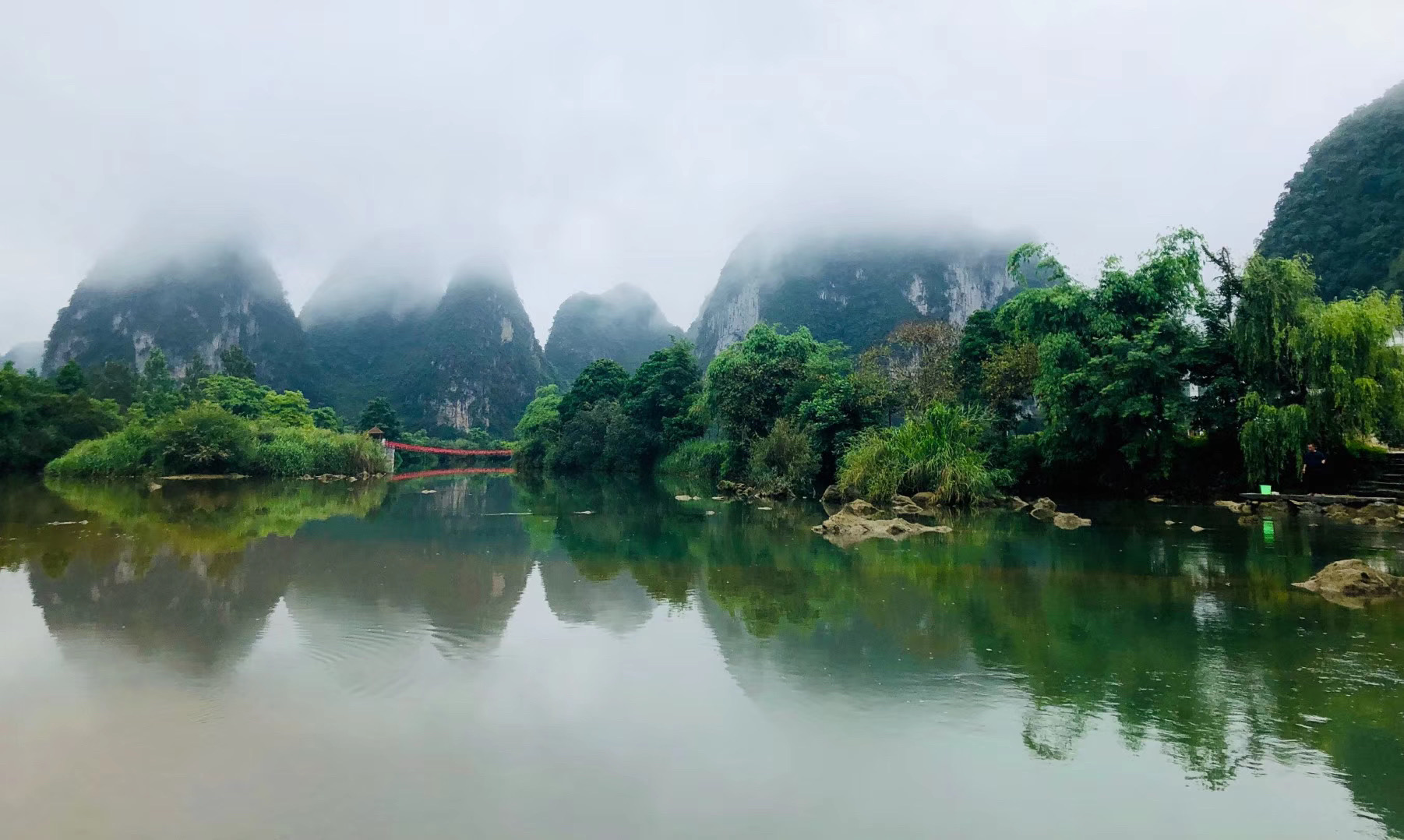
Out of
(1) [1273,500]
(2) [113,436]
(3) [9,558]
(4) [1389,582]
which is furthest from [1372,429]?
(2) [113,436]

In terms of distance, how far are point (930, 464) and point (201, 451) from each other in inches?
1149

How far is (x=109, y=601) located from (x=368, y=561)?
288cm

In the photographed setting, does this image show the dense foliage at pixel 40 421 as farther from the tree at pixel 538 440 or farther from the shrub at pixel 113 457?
the tree at pixel 538 440

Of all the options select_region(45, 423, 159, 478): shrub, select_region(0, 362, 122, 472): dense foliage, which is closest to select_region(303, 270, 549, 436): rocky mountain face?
select_region(0, 362, 122, 472): dense foliage

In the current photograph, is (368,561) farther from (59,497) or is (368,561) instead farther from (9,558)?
(59,497)

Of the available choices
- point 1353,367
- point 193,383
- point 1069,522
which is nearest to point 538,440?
point 193,383

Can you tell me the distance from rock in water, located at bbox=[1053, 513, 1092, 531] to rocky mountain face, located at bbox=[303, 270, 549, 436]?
77.5 m

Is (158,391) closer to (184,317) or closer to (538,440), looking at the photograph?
(538,440)

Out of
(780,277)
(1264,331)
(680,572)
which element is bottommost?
(680,572)

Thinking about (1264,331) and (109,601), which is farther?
(1264,331)

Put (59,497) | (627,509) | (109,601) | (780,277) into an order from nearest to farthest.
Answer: (109,601) → (627,509) → (59,497) → (780,277)

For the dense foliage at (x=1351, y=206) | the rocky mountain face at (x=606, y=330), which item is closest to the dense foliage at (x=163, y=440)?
the dense foliage at (x=1351, y=206)

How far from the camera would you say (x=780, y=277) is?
96438mm

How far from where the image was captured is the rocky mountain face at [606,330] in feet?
399
